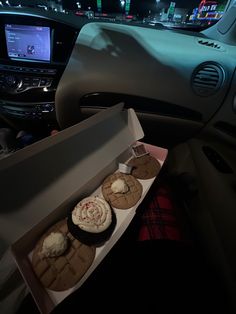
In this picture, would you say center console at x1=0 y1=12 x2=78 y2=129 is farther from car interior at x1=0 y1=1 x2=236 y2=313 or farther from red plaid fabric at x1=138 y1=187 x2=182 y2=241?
red plaid fabric at x1=138 y1=187 x2=182 y2=241

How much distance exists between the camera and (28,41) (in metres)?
0.95

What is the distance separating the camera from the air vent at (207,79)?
0.84 m

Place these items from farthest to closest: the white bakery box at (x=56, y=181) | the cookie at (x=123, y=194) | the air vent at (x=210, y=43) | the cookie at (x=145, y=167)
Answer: the air vent at (x=210, y=43)
the cookie at (x=145, y=167)
the cookie at (x=123, y=194)
the white bakery box at (x=56, y=181)

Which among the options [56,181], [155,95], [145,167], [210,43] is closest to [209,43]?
[210,43]

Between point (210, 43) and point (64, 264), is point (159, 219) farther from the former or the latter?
point (210, 43)

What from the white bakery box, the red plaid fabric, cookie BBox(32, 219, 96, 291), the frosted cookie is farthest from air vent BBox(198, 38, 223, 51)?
cookie BBox(32, 219, 96, 291)

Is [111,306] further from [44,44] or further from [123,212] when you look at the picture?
[44,44]

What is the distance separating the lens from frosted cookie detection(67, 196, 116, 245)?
542 mm

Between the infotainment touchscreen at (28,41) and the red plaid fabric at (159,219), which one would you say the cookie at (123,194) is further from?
the infotainment touchscreen at (28,41)

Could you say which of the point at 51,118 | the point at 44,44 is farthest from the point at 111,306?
the point at 44,44

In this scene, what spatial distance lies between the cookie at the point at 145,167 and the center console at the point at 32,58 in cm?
52

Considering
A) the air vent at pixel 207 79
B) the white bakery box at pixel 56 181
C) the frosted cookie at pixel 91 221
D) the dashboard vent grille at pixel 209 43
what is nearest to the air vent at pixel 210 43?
the dashboard vent grille at pixel 209 43

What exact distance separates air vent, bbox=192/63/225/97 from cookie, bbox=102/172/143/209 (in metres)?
0.52

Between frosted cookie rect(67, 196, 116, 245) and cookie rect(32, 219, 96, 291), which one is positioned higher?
frosted cookie rect(67, 196, 116, 245)
